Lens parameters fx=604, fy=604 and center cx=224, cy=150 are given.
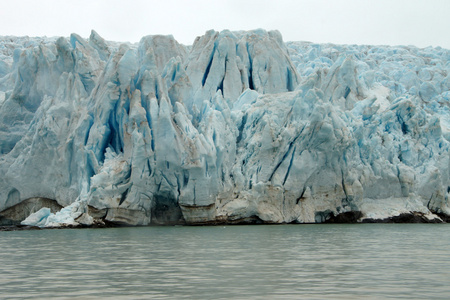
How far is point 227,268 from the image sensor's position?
853 centimetres

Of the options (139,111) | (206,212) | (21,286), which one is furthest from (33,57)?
(21,286)

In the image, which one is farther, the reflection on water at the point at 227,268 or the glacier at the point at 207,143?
the glacier at the point at 207,143

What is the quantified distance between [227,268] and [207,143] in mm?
10868

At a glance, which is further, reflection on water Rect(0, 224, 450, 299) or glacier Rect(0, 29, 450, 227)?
glacier Rect(0, 29, 450, 227)

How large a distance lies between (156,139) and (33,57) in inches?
296

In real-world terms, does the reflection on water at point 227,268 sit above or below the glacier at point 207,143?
below

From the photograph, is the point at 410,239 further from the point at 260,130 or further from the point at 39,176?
the point at 39,176

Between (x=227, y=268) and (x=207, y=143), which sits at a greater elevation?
(x=207, y=143)

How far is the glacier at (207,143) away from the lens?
1912cm

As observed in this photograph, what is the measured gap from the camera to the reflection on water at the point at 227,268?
6.67 m

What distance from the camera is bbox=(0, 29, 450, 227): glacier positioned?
62.7 ft

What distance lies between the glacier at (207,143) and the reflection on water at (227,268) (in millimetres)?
5451

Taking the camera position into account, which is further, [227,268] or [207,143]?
[207,143]

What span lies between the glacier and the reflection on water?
5.45 m
